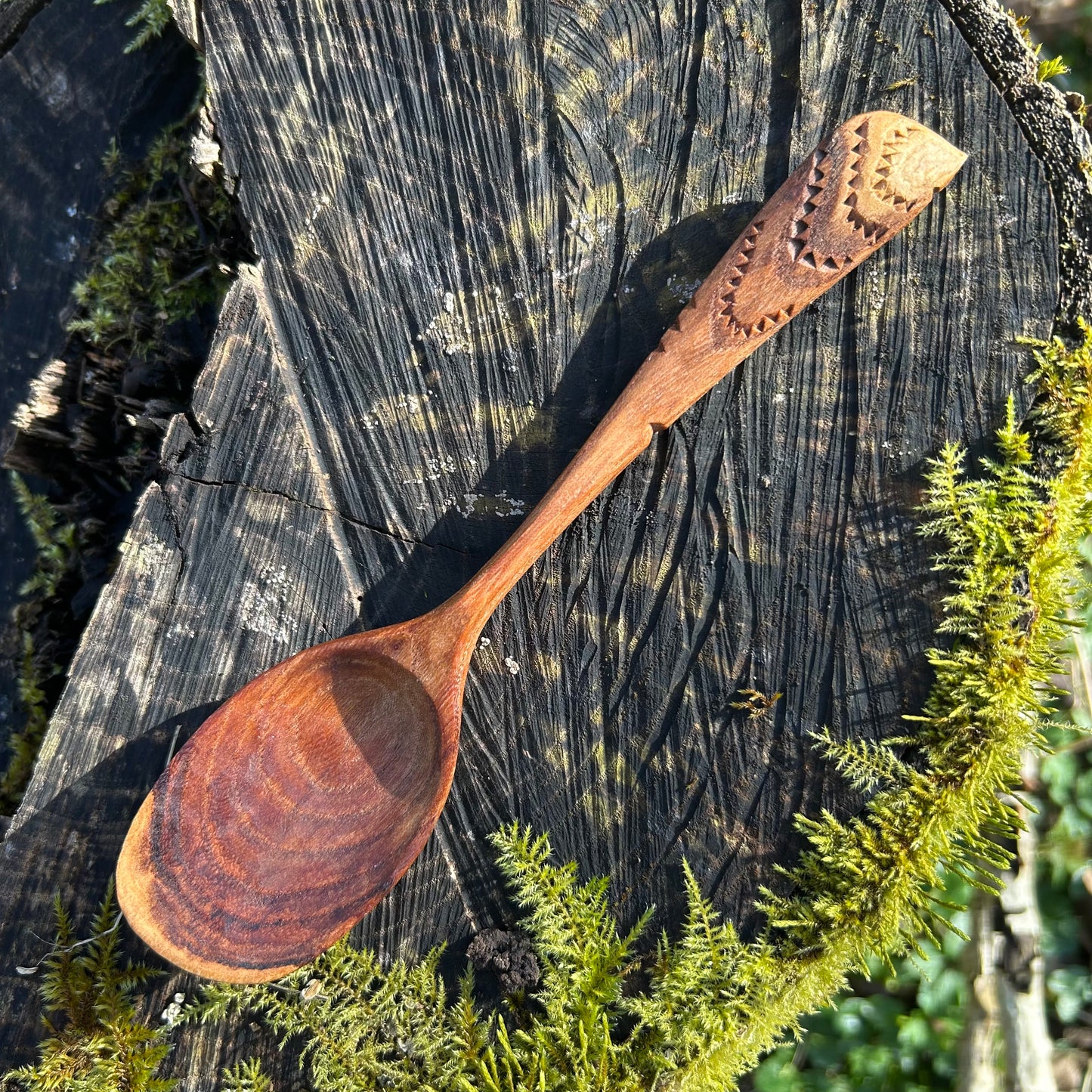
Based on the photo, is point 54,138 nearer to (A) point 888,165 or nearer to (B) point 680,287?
(B) point 680,287

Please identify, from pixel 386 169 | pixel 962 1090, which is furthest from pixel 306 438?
pixel 962 1090

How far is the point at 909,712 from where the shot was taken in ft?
4.86

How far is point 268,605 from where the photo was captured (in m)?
1.58

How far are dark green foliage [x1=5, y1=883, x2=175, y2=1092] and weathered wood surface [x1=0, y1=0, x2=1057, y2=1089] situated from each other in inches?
2.4

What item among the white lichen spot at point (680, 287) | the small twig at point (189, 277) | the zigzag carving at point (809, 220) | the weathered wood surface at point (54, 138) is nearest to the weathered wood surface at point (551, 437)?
the white lichen spot at point (680, 287)

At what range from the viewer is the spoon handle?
1.35m

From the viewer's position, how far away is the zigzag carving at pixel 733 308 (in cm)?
141

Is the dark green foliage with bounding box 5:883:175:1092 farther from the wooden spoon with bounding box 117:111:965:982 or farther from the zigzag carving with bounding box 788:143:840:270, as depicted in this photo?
the zigzag carving with bounding box 788:143:840:270

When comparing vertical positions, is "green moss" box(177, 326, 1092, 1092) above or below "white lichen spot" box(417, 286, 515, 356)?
below

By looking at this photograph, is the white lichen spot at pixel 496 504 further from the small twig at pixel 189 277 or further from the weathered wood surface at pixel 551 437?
the small twig at pixel 189 277

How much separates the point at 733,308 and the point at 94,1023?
1.83 m

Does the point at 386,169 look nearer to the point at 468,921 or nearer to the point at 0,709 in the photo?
the point at 468,921

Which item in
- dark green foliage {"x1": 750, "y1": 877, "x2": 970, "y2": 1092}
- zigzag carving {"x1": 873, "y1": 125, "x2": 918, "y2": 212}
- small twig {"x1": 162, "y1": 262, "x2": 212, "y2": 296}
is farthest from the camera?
dark green foliage {"x1": 750, "y1": 877, "x2": 970, "y2": 1092}

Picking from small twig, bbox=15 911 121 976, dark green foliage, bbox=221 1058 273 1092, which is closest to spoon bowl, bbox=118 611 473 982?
small twig, bbox=15 911 121 976
